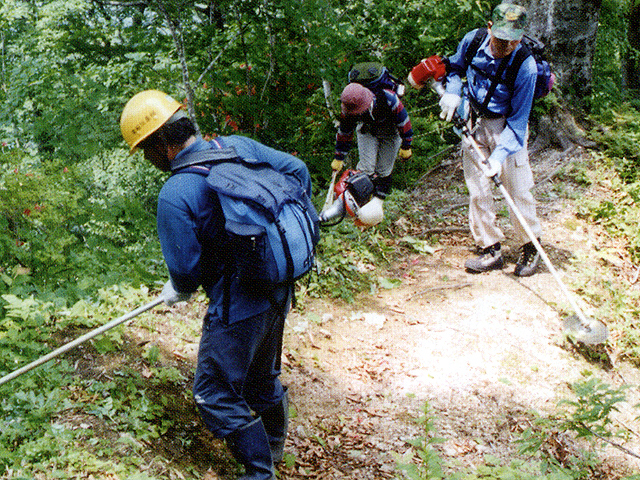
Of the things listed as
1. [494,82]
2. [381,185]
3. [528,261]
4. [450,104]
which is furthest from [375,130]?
[528,261]

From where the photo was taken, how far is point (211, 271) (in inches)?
103

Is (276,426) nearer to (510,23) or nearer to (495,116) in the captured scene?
(495,116)

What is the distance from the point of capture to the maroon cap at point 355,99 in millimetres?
5547

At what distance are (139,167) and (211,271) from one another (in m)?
6.61

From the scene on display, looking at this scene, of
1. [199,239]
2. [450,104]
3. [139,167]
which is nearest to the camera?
[199,239]

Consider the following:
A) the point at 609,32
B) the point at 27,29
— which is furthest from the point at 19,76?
the point at 609,32

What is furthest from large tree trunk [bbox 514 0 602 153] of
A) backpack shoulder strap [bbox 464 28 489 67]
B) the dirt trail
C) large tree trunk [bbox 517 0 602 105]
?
backpack shoulder strap [bbox 464 28 489 67]

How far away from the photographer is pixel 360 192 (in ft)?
11.0

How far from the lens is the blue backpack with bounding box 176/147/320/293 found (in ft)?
7.72

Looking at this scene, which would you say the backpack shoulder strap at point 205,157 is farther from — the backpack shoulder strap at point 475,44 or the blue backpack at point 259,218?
the backpack shoulder strap at point 475,44

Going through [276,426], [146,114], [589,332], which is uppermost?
[146,114]

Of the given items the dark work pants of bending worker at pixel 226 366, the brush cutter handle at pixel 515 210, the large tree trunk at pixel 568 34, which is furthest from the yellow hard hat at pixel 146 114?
the large tree trunk at pixel 568 34

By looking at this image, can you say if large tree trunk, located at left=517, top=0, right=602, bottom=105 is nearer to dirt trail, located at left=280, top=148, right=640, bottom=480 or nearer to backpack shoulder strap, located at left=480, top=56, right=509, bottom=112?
dirt trail, located at left=280, top=148, right=640, bottom=480

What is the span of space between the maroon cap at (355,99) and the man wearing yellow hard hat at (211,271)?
2.86m
